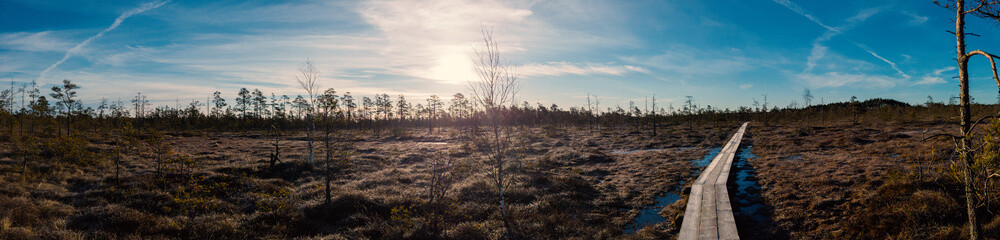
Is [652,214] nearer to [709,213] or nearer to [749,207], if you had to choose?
[709,213]

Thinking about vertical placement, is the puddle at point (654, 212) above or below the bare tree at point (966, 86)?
below

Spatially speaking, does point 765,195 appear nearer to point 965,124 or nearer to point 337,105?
point 965,124

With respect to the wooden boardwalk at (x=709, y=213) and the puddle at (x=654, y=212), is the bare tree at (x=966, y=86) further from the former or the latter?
the puddle at (x=654, y=212)

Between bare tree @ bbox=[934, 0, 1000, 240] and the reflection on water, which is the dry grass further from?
bare tree @ bbox=[934, 0, 1000, 240]

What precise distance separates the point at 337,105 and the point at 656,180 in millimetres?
15202

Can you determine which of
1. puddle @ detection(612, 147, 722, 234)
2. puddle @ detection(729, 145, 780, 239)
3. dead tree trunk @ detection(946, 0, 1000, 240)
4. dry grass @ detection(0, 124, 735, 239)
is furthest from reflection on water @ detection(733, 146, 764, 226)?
dead tree trunk @ detection(946, 0, 1000, 240)

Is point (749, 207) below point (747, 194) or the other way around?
below

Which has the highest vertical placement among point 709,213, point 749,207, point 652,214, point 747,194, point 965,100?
point 965,100

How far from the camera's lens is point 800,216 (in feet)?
38.0

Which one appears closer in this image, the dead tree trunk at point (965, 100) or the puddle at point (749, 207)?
the dead tree trunk at point (965, 100)

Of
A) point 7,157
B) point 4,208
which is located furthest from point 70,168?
point 4,208

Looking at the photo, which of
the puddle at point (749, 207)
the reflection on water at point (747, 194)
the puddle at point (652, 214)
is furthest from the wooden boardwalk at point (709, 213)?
the puddle at point (652, 214)

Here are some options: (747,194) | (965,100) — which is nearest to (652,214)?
(747,194)

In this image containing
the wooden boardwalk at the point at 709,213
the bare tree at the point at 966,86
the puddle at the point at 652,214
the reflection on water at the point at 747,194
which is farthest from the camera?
the reflection on water at the point at 747,194
